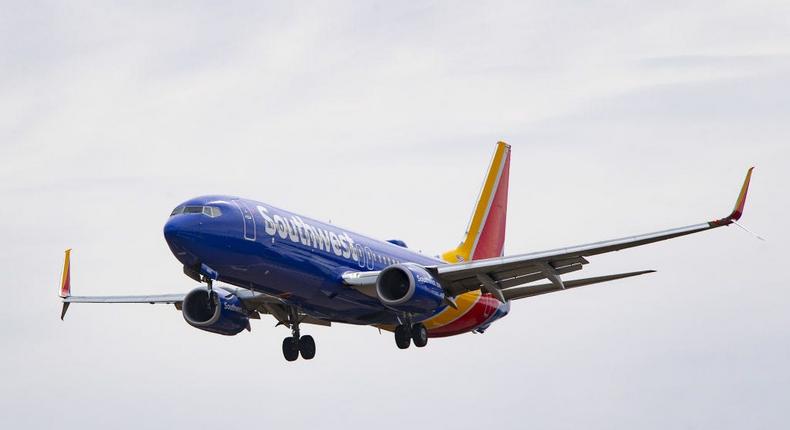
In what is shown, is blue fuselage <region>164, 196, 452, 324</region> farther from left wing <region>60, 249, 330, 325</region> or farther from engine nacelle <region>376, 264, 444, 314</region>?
left wing <region>60, 249, 330, 325</region>

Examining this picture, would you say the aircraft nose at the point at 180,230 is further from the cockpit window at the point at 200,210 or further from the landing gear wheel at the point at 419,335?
the landing gear wheel at the point at 419,335

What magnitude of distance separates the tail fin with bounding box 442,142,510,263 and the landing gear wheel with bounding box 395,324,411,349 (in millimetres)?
8302

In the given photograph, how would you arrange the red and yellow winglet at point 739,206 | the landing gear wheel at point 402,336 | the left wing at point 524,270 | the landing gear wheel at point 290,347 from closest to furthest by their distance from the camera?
the red and yellow winglet at point 739,206 < the left wing at point 524,270 < the landing gear wheel at point 402,336 < the landing gear wheel at point 290,347

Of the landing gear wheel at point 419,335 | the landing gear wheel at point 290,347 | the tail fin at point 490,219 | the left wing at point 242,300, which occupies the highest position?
the tail fin at point 490,219

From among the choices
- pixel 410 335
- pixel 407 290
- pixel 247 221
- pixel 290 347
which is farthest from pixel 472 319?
pixel 247 221

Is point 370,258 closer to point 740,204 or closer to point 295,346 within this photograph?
point 295,346

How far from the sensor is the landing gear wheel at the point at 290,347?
5031 centimetres

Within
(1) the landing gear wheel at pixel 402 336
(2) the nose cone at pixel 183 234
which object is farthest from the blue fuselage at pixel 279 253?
(1) the landing gear wheel at pixel 402 336

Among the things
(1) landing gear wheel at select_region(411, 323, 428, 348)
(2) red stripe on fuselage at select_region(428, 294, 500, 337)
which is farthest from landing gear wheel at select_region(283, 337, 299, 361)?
(2) red stripe on fuselage at select_region(428, 294, 500, 337)

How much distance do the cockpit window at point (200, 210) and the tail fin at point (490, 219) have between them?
16.1 metres

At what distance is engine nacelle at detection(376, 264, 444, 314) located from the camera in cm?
4528

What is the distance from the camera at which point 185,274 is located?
4297 cm

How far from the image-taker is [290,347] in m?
50.3

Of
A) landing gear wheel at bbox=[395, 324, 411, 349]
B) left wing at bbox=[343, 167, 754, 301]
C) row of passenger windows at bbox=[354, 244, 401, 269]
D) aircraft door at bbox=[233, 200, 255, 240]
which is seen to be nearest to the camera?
aircraft door at bbox=[233, 200, 255, 240]
